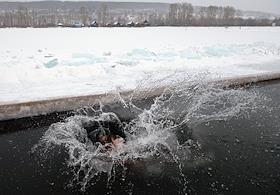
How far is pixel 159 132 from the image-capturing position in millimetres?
7707

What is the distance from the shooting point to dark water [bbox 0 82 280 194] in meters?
5.57

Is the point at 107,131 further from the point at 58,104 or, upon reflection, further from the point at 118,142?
the point at 58,104

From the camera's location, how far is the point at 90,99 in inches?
361

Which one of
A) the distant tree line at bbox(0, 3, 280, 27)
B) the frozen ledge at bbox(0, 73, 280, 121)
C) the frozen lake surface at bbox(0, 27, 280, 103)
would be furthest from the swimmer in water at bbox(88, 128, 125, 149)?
the distant tree line at bbox(0, 3, 280, 27)

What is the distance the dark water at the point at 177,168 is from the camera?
557 cm

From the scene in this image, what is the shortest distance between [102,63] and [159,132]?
6447 mm

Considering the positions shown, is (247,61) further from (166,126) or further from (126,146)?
(126,146)

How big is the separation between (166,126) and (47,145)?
9.88ft

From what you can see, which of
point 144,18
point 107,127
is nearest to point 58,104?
point 107,127

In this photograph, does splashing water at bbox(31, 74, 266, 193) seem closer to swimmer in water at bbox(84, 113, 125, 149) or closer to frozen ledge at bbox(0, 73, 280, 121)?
swimmer in water at bbox(84, 113, 125, 149)

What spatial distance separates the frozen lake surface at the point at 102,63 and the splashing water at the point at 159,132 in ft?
4.07

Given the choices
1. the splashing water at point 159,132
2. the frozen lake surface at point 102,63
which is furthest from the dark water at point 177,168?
the frozen lake surface at point 102,63

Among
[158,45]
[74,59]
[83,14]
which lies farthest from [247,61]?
[83,14]

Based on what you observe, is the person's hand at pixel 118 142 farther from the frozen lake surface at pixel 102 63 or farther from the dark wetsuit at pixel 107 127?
the frozen lake surface at pixel 102 63
